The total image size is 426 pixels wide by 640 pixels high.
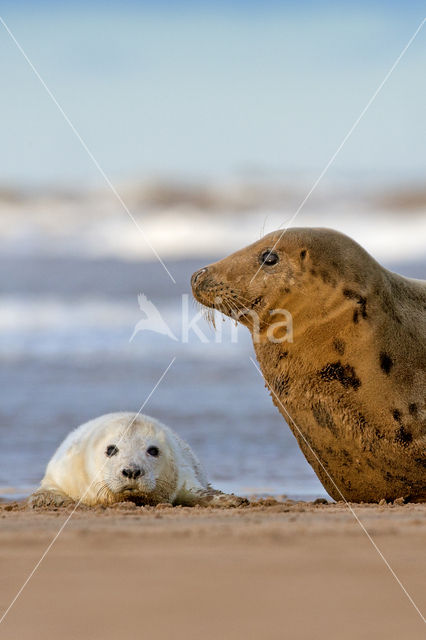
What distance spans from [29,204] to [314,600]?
2472cm

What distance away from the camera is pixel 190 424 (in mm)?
13070

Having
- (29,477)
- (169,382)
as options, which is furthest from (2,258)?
(29,477)


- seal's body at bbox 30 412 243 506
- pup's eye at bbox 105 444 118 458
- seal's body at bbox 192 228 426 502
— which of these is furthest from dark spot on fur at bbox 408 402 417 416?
pup's eye at bbox 105 444 118 458

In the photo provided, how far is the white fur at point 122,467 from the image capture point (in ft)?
22.8

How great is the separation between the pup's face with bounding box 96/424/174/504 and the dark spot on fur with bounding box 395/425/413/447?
5.63ft

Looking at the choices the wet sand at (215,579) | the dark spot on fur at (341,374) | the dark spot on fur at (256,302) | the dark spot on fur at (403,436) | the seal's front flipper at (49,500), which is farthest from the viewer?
the seal's front flipper at (49,500)

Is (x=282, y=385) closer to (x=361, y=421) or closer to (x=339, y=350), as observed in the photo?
(x=339, y=350)

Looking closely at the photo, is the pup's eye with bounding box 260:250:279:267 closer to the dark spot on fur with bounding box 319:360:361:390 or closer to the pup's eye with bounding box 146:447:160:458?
the dark spot on fur with bounding box 319:360:361:390

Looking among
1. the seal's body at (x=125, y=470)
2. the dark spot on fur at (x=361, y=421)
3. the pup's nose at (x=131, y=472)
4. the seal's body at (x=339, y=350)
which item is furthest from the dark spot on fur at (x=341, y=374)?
the pup's nose at (x=131, y=472)

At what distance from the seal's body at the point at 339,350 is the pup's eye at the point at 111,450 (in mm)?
1255

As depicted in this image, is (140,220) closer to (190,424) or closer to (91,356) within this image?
(91,356)

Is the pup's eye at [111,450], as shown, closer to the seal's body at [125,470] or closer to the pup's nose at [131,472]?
the seal's body at [125,470]

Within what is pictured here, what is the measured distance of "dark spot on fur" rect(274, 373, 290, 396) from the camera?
6315 millimetres

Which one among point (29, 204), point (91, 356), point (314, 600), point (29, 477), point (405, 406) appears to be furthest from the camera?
point (29, 204)
